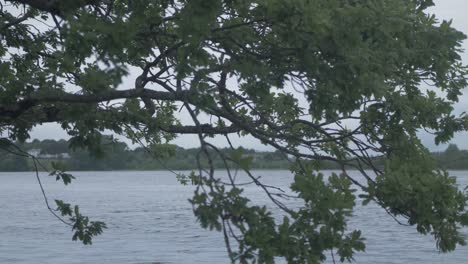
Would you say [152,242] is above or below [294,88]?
below

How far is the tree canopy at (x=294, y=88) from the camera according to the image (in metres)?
6.18

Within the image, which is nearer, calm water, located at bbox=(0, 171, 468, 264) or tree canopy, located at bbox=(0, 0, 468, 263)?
tree canopy, located at bbox=(0, 0, 468, 263)

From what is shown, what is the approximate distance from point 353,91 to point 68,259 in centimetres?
1768

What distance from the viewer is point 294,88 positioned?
24.2ft

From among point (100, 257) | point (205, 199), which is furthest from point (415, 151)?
point (100, 257)

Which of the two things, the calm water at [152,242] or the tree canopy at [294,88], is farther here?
the calm water at [152,242]

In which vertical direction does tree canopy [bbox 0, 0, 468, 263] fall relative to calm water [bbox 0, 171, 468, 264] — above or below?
above

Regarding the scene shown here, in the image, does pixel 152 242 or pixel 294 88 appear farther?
pixel 152 242

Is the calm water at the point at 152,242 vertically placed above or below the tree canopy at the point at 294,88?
below

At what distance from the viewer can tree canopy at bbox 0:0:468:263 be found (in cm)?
618

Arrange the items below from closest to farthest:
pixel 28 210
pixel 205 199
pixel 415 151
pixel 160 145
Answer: pixel 205 199, pixel 415 151, pixel 160 145, pixel 28 210

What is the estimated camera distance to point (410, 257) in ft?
79.9

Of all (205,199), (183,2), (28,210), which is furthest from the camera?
(28,210)

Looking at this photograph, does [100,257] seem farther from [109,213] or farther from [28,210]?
[28,210]
